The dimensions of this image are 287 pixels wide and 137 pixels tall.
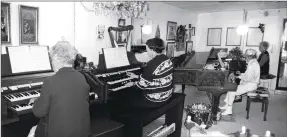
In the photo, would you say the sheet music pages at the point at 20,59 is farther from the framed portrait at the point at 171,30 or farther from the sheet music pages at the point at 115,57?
the framed portrait at the point at 171,30

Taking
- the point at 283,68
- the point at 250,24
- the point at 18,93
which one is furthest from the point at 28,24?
the point at 283,68

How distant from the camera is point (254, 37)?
7.93 metres

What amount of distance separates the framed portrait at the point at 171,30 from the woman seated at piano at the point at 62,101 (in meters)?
4.85

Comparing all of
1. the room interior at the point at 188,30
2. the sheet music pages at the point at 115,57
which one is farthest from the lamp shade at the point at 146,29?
the sheet music pages at the point at 115,57

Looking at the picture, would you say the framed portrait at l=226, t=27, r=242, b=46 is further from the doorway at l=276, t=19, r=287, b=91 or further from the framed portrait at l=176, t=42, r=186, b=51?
the framed portrait at l=176, t=42, r=186, b=51

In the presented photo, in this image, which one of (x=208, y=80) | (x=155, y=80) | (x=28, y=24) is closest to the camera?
(x=155, y=80)

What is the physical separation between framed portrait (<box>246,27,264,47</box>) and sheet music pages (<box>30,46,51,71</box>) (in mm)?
6989

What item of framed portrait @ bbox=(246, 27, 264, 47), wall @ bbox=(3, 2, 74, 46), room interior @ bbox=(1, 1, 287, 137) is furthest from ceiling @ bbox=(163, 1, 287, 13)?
wall @ bbox=(3, 2, 74, 46)

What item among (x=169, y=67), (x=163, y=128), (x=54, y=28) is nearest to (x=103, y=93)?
(x=169, y=67)

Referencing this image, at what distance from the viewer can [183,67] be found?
4.88m

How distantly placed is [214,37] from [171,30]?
2571 mm

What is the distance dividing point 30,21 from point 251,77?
402 cm

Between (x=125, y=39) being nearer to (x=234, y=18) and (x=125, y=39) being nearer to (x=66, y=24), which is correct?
(x=66, y=24)

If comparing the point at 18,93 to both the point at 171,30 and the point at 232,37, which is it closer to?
the point at 171,30
